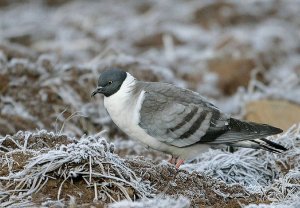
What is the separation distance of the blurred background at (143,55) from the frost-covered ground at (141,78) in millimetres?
21

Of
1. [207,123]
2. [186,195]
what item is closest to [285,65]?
[207,123]

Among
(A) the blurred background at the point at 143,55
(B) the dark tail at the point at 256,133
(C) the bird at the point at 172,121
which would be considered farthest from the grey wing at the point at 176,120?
(A) the blurred background at the point at 143,55

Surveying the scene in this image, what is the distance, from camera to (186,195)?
5.22 meters

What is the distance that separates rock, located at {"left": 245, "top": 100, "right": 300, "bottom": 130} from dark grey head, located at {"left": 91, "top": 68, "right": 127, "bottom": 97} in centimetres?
269

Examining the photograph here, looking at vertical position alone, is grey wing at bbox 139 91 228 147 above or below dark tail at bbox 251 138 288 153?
above

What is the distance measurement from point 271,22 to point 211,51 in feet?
10.4

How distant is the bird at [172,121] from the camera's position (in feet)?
19.6

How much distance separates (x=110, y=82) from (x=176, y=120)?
687 mm

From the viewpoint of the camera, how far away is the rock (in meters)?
8.34

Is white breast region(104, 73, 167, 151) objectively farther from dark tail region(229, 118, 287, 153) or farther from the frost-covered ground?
dark tail region(229, 118, 287, 153)

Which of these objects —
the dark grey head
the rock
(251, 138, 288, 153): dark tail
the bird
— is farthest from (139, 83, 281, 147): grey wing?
the rock

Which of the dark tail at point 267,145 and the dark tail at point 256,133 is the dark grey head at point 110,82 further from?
the dark tail at point 267,145

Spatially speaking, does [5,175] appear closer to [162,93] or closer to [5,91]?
[162,93]

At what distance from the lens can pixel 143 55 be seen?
13.5 meters
